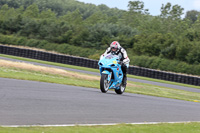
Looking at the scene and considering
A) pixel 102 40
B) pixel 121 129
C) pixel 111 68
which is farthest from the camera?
pixel 102 40

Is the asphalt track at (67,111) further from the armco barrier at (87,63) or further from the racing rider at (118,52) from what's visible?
the armco barrier at (87,63)

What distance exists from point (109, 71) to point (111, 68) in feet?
0.51

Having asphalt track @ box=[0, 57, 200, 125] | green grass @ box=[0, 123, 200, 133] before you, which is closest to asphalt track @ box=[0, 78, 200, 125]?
asphalt track @ box=[0, 57, 200, 125]

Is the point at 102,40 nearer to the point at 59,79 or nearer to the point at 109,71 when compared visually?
the point at 59,79

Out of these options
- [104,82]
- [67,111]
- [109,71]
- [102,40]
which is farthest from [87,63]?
[67,111]

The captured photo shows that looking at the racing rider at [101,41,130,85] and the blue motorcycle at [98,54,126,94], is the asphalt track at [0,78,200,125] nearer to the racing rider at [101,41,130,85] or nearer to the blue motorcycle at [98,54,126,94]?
the blue motorcycle at [98,54,126,94]

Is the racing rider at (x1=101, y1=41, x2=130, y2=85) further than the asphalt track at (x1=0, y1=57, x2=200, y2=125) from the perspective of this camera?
Yes

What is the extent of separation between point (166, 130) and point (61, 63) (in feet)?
98.7

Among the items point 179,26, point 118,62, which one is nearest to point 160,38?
point 179,26

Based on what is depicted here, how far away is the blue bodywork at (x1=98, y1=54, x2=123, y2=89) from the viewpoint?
40.1 ft

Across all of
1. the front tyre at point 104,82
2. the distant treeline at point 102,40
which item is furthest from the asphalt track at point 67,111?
the distant treeline at point 102,40

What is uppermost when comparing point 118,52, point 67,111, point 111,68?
point 118,52

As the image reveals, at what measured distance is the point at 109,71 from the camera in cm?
1241

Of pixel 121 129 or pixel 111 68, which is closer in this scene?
pixel 121 129
